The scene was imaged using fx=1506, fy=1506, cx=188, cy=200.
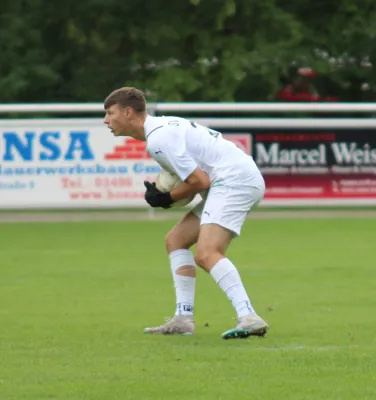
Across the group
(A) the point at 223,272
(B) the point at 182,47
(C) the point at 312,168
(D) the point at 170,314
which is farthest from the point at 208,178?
(B) the point at 182,47

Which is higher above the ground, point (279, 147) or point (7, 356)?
point (7, 356)

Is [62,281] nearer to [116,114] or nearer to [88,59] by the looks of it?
[116,114]

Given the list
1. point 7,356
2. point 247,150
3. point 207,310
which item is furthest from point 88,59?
point 7,356

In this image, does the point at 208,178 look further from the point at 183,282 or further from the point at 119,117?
the point at 183,282

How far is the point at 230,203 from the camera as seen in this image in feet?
31.0

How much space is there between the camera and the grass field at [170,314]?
7.70 meters

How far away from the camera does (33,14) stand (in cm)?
2833

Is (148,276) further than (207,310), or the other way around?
(148,276)

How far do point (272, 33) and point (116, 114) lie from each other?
61.7ft

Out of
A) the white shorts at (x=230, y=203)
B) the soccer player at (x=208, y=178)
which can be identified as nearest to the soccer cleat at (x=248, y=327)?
the soccer player at (x=208, y=178)

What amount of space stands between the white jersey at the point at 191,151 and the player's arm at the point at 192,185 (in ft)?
0.13

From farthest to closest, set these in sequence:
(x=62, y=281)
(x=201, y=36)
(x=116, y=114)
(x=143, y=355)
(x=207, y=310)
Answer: (x=201, y=36), (x=62, y=281), (x=207, y=310), (x=116, y=114), (x=143, y=355)

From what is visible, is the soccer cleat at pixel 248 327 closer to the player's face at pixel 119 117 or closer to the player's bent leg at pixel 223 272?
the player's bent leg at pixel 223 272

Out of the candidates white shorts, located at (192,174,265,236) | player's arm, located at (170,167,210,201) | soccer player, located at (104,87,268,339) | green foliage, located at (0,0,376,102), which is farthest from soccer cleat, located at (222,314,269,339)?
green foliage, located at (0,0,376,102)
